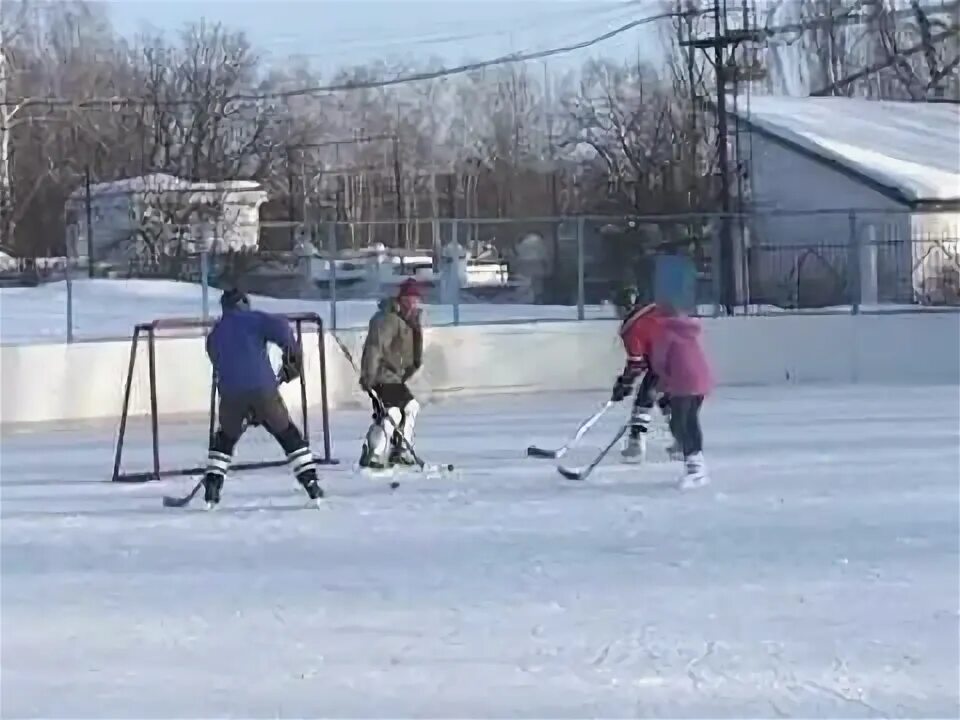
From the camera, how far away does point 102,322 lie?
68.0ft

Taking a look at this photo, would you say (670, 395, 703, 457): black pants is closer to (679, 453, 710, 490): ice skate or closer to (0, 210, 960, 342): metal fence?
(679, 453, 710, 490): ice skate

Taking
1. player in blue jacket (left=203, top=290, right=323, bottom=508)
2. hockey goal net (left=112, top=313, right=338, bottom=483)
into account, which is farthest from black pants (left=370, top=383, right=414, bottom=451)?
hockey goal net (left=112, top=313, right=338, bottom=483)

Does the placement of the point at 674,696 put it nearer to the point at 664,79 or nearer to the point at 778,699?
the point at 778,699

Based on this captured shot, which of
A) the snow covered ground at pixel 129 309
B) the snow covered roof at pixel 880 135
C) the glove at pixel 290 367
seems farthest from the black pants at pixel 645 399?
the snow covered roof at pixel 880 135

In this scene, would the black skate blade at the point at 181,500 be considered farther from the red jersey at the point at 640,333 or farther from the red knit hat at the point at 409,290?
the red jersey at the point at 640,333

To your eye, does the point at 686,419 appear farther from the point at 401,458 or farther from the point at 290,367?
the point at 290,367

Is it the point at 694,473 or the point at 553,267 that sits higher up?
the point at 553,267

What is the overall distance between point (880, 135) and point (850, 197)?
161 inches

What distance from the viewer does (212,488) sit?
9914 millimetres

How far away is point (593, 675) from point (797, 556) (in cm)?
250

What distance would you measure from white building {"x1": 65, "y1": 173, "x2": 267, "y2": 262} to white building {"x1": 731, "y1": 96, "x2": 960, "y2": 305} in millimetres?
10940

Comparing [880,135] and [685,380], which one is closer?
[685,380]

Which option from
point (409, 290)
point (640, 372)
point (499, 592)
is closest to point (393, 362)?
point (409, 290)

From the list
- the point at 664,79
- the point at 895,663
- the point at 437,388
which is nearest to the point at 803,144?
the point at 437,388
